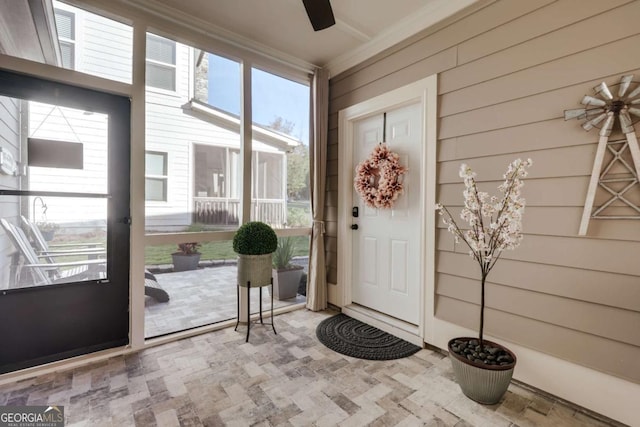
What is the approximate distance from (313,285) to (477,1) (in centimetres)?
294

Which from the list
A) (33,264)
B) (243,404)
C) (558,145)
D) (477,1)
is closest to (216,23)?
(477,1)

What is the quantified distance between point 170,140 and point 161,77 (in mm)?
544

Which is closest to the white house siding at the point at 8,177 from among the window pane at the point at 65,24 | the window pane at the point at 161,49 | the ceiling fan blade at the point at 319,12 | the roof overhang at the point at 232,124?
the window pane at the point at 65,24

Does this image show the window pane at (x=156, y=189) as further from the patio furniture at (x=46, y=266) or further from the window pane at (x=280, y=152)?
the window pane at (x=280, y=152)

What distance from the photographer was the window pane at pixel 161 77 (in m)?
2.44

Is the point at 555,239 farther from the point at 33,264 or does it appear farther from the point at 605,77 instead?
the point at 33,264

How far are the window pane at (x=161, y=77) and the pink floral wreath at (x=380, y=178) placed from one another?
1905mm

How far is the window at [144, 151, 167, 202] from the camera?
8.06 ft

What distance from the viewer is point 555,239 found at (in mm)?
1796

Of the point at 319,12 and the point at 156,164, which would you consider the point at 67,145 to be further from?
the point at 319,12

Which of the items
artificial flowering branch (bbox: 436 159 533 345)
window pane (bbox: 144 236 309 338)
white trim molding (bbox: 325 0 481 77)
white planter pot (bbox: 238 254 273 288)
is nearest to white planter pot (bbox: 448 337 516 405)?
artificial flowering branch (bbox: 436 159 533 345)

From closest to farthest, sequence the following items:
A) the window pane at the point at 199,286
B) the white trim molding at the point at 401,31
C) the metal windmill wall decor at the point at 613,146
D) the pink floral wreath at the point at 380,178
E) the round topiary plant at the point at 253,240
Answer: the metal windmill wall decor at the point at 613,146, the white trim molding at the point at 401,31, the round topiary plant at the point at 253,240, the pink floral wreath at the point at 380,178, the window pane at the point at 199,286

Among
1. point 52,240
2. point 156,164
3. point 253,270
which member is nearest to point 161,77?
point 156,164

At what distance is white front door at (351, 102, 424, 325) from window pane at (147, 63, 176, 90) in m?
1.85
